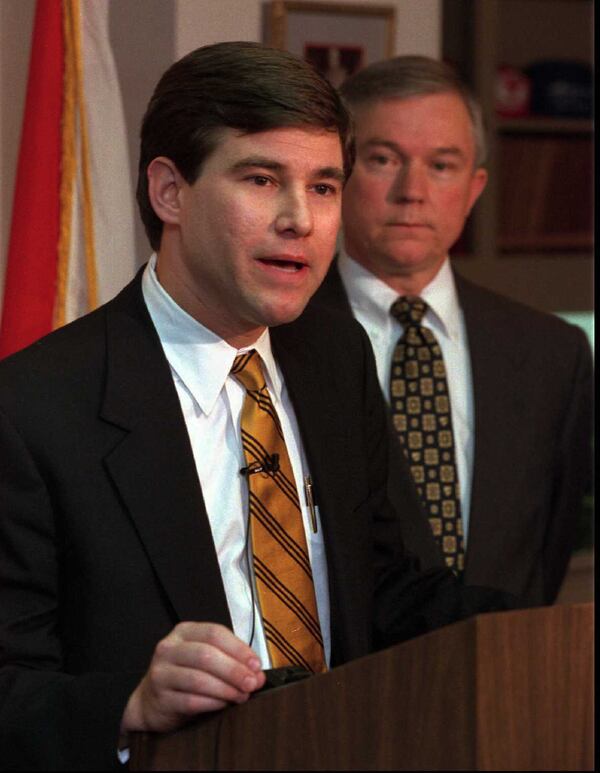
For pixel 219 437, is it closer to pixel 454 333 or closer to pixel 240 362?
pixel 240 362

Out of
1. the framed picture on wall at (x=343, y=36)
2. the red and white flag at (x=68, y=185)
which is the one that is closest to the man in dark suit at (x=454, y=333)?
the framed picture on wall at (x=343, y=36)

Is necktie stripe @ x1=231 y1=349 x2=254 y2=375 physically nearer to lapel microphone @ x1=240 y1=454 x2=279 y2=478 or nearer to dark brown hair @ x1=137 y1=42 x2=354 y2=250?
lapel microphone @ x1=240 y1=454 x2=279 y2=478

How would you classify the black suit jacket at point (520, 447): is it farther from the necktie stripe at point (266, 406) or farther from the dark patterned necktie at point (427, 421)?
the necktie stripe at point (266, 406)

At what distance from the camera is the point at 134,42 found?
7.06 ft

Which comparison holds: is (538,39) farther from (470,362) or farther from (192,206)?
(192,206)

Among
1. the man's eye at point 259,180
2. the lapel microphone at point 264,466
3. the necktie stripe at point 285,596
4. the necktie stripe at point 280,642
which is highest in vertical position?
the man's eye at point 259,180

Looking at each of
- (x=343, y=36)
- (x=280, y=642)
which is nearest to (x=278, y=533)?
(x=280, y=642)

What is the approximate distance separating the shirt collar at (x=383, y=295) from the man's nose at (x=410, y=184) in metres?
0.16

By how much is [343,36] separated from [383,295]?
0.67 metres

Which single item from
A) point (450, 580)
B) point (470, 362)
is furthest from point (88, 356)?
point (470, 362)

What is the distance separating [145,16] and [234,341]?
28.9 inches

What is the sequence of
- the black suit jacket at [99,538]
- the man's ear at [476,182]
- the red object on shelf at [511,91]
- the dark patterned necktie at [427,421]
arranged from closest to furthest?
the black suit jacket at [99,538] < the dark patterned necktie at [427,421] < the man's ear at [476,182] < the red object on shelf at [511,91]

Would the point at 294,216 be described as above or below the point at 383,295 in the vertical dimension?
above

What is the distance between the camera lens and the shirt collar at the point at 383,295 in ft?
8.15
